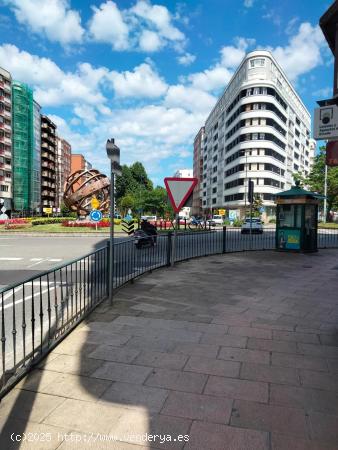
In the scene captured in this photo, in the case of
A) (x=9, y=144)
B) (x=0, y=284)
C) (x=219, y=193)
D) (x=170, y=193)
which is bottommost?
(x=0, y=284)

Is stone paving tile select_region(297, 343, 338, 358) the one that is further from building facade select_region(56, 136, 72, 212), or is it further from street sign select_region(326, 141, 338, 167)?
building facade select_region(56, 136, 72, 212)

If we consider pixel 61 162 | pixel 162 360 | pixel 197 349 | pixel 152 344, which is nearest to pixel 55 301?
pixel 152 344

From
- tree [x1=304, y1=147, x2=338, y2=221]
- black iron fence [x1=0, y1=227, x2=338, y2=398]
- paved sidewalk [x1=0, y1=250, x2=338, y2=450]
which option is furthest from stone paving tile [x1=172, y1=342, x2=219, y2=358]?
tree [x1=304, y1=147, x2=338, y2=221]

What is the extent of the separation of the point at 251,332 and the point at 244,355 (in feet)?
2.66

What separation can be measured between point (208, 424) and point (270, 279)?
6272 millimetres

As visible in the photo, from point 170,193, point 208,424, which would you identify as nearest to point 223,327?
point 208,424

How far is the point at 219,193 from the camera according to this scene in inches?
3088

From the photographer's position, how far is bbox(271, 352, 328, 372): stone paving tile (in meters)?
3.77

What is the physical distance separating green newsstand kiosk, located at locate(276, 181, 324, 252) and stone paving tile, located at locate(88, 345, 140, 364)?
11.5m

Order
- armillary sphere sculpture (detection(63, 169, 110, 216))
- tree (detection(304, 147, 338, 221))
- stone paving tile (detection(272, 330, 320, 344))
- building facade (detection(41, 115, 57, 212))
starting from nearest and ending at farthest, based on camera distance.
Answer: stone paving tile (detection(272, 330, 320, 344)) < armillary sphere sculpture (detection(63, 169, 110, 216)) < tree (detection(304, 147, 338, 221)) < building facade (detection(41, 115, 57, 212))

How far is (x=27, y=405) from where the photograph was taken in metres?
3.01

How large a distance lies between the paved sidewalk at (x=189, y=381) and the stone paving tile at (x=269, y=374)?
11 mm

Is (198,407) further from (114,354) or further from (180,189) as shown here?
(180,189)

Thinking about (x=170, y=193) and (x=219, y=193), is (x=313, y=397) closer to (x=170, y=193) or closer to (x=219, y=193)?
(x=170, y=193)
